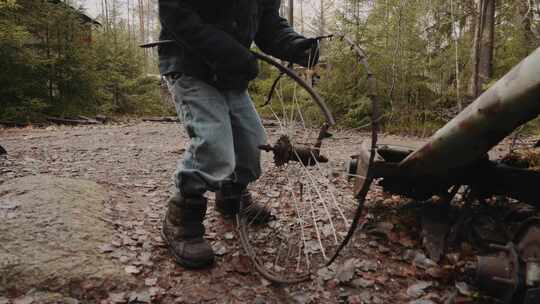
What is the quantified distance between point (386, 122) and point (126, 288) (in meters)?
8.54

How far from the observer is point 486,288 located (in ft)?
6.32

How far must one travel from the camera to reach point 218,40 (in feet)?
6.82

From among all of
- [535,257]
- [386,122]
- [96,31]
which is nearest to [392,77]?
[386,122]

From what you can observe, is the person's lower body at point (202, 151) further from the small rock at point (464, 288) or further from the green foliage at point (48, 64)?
the green foliage at point (48, 64)

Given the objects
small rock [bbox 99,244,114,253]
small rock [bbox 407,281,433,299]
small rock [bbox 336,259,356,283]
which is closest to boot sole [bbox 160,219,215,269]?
small rock [bbox 99,244,114,253]

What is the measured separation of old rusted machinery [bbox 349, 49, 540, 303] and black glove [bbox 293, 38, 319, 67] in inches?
29.2

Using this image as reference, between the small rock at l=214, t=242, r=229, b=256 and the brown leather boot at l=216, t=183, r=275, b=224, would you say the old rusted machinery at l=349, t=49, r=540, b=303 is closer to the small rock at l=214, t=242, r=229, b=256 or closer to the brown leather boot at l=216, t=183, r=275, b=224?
the brown leather boot at l=216, t=183, r=275, b=224

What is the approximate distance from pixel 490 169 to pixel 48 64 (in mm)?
13362

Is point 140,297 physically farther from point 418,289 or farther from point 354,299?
point 418,289

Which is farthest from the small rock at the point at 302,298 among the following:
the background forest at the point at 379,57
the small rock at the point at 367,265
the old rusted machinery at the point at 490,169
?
the background forest at the point at 379,57

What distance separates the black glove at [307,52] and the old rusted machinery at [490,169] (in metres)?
0.74

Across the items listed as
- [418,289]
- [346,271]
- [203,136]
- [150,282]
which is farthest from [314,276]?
[203,136]

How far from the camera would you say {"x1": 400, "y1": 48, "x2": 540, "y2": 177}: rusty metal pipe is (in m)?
1.72

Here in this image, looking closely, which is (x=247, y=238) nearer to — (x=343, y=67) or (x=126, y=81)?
(x=343, y=67)
